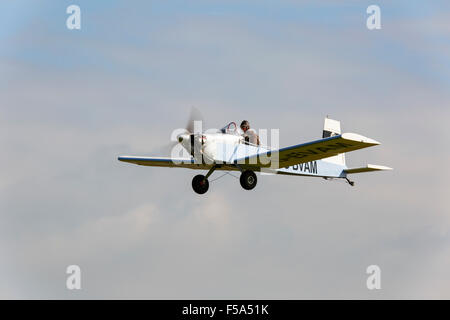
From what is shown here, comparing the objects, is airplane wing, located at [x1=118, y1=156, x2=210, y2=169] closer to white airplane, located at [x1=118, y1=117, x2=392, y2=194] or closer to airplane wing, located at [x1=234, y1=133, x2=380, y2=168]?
white airplane, located at [x1=118, y1=117, x2=392, y2=194]

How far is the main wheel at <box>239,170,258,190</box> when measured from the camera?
82.1 ft

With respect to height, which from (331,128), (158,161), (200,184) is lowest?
(200,184)

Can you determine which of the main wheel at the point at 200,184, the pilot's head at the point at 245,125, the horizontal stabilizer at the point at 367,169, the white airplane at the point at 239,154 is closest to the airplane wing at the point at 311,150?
the white airplane at the point at 239,154

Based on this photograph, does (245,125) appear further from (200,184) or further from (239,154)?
(200,184)

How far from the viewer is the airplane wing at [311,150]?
888 inches

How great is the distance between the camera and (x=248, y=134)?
26.0 meters

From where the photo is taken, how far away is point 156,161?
2770 cm

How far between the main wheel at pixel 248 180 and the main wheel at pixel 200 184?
1425 mm

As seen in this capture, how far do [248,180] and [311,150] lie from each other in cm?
245

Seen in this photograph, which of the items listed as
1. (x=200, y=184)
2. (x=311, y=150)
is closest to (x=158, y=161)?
(x=200, y=184)

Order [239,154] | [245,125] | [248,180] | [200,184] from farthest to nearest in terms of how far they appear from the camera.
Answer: [245,125] < [200,184] < [239,154] < [248,180]

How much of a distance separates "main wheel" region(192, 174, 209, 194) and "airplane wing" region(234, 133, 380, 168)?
4.70 feet
